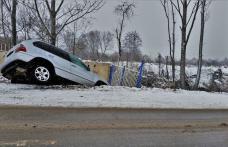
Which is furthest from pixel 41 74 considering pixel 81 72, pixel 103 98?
pixel 103 98

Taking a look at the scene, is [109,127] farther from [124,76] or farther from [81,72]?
[124,76]

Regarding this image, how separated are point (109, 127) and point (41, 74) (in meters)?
6.46

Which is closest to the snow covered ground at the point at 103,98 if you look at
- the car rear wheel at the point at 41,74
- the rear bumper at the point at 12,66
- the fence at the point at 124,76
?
the car rear wheel at the point at 41,74

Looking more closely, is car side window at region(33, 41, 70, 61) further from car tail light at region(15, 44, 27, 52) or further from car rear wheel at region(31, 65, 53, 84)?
car rear wheel at region(31, 65, 53, 84)

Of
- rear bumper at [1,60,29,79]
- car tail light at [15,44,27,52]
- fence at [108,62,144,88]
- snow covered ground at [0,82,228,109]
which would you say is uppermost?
car tail light at [15,44,27,52]

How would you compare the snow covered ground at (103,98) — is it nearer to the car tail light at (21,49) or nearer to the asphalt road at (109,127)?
the asphalt road at (109,127)

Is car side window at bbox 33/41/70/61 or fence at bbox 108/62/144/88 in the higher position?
car side window at bbox 33/41/70/61

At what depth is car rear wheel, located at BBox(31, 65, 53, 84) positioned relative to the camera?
14.4 meters

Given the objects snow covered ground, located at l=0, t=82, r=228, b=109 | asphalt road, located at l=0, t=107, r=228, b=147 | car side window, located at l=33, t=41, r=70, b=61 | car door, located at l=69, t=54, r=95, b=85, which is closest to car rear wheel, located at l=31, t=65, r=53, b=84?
snow covered ground, located at l=0, t=82, r=228, b=109

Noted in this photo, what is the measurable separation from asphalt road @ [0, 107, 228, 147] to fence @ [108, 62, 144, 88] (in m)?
7.22

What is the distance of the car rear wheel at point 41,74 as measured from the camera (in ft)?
47.4

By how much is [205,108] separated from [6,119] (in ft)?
20.5

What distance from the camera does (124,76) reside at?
19547 millimetres

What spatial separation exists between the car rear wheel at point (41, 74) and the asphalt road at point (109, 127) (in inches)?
168
